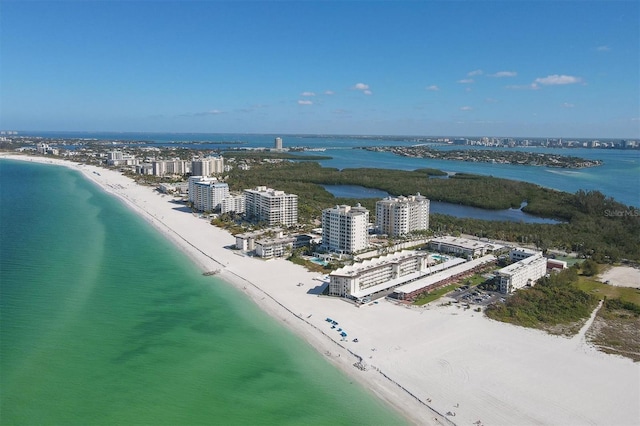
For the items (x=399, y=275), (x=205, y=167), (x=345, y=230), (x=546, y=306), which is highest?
(x=205, y=167)

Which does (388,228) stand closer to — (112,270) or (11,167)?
(112,270)

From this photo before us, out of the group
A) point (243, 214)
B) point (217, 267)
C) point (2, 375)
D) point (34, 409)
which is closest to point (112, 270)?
point (217, 267)

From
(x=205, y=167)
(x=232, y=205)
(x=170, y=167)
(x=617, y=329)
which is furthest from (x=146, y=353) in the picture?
(x=170, y=167)

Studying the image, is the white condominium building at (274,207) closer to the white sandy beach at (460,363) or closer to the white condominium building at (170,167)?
the white sandy beach at (460,363)

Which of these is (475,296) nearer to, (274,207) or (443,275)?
(443,275)

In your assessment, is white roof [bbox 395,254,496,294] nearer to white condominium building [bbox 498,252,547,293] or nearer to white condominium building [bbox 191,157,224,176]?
white condominium building [bbox 498,252,547,293]

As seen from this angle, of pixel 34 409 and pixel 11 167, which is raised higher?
Answer: pixel 11 167
